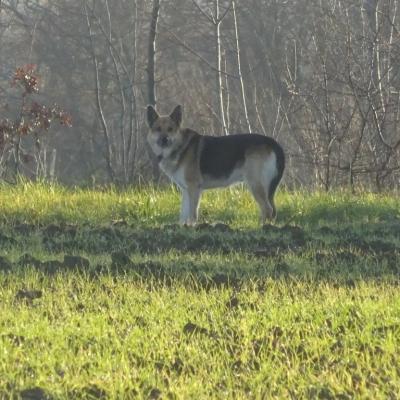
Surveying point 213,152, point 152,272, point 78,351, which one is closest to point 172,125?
point 213,152

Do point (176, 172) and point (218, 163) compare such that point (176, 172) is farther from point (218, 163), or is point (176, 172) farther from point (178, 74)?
point (178, 74)

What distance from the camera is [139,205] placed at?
12445mm

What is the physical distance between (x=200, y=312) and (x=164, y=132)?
6.46 metres

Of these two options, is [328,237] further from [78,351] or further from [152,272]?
[78,351]

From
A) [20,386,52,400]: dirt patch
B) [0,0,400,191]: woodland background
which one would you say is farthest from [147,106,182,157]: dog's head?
[20,386,52,400]: dirt patch

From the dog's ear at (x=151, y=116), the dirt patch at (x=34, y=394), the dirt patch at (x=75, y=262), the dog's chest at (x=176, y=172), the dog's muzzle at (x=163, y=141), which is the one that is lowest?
the dirt patch at (x=34, y=394)

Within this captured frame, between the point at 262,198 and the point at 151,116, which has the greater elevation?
the point at 151,116

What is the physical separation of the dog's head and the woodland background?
188 inches

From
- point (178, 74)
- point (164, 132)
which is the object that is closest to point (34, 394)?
point (164, 132)

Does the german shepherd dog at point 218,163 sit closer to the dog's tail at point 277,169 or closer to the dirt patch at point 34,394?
the dog's tail at point 277,169

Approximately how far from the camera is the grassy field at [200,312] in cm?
460

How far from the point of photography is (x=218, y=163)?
11891 millimetres

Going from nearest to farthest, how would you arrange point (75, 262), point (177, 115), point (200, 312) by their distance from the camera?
point (200, 312) → point (75, 262) → point (177, 115)

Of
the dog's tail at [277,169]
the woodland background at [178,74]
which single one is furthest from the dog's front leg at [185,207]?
the woodland background at [178,74]
